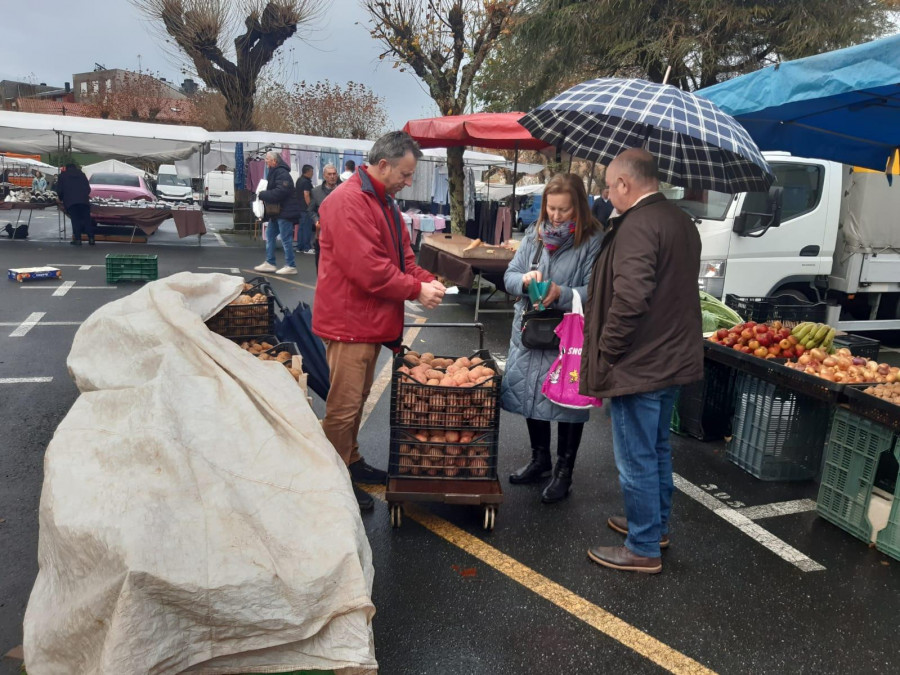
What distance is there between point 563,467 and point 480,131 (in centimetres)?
631

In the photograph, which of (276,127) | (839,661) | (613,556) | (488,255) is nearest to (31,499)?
(613,556)

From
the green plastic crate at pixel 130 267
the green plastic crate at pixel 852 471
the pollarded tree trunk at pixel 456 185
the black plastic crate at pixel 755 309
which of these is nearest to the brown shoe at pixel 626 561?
the green plastic crate at pixel 852 471

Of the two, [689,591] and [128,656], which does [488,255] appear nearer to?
[689,591]

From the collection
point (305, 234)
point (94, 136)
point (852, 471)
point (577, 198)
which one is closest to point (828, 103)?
point (577, 198)

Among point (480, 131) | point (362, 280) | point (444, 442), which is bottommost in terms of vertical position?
point (444, 442)

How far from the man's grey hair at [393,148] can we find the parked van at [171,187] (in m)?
24.6

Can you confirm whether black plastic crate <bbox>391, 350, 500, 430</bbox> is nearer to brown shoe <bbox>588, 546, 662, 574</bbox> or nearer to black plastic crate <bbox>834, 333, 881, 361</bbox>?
brown shoe <bbox>588, 546, 662, 574</bbox>

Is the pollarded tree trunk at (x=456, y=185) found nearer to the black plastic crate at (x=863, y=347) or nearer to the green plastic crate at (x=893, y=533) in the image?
the black plastic crate at (x=863, y=347)

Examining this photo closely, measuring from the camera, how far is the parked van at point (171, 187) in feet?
88.5

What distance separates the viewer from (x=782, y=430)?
15.0 feet

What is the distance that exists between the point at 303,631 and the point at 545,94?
16531 mm

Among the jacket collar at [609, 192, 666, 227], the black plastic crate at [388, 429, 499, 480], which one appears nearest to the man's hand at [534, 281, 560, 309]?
the jacket collar at [609, 192, 666, 227]

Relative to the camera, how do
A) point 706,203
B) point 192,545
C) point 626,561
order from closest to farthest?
point 192,545, point 626,561, point 706,203

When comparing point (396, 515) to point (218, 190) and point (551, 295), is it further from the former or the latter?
point (218, 190)
